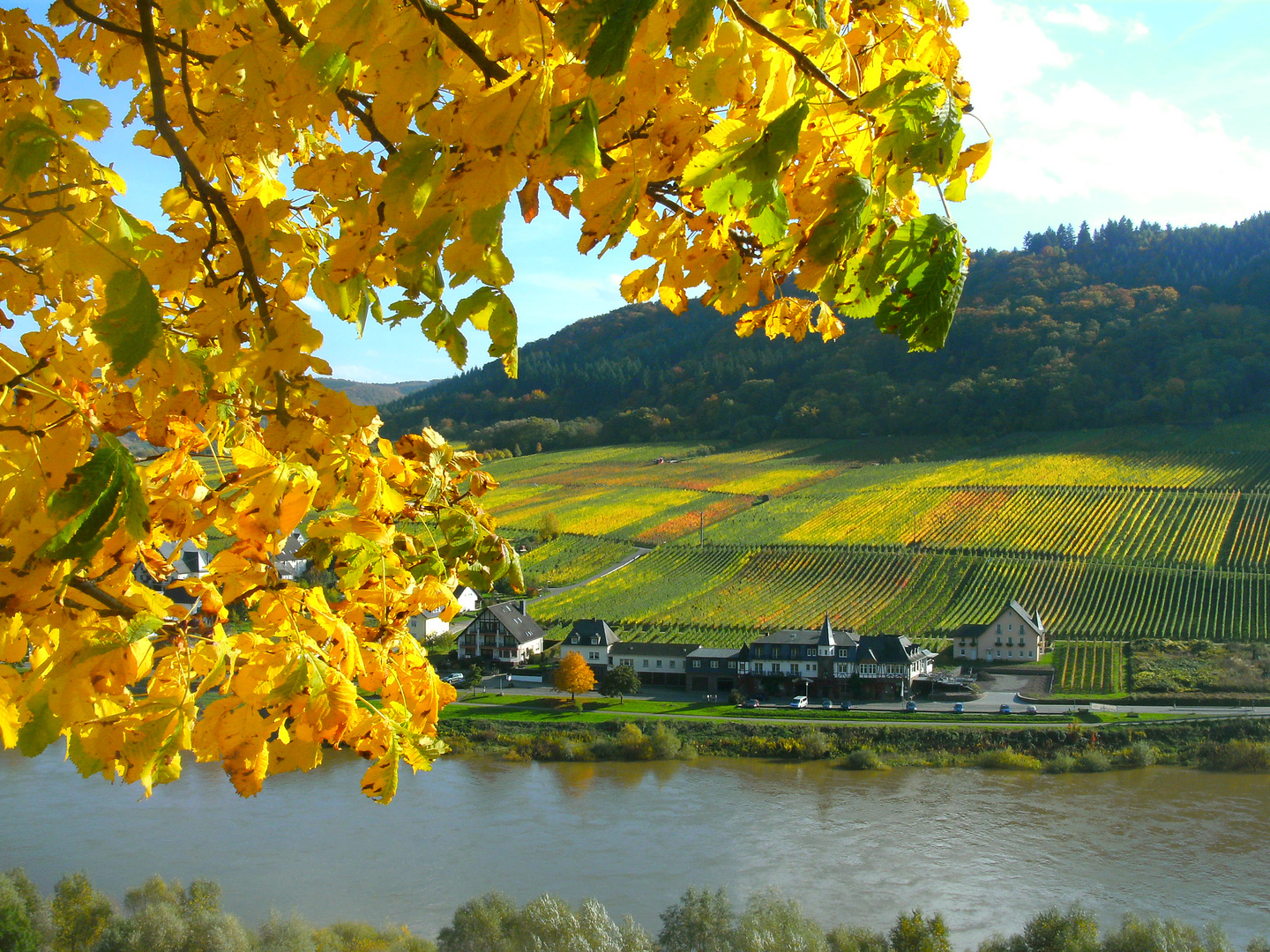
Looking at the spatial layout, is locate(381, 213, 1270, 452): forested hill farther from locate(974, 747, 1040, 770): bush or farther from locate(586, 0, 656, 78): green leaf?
locate(586, 0, 656, 78): green leaf

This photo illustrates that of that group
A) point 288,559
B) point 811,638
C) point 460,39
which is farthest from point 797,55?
point 811,638

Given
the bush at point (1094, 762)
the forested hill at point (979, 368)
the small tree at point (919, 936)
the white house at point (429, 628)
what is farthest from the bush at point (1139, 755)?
the forested hill at point (979, 368)

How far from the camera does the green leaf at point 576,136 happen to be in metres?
1.01

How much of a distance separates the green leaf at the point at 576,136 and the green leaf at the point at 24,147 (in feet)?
2.55

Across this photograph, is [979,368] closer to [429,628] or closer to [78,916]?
[429,628]

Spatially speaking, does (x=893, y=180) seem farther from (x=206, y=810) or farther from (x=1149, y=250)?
(x=1149, y=250)

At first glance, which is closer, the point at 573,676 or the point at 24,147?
the point at 24,147

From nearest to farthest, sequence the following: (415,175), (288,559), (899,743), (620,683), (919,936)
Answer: (415,175), (288,559), (919,936), (899,743), (620,683)

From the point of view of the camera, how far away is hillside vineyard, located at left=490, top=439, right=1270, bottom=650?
96.3ft

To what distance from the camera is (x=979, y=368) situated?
198 feet

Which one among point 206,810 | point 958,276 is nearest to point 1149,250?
point 206,810

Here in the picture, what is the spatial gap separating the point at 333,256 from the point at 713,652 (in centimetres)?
2545

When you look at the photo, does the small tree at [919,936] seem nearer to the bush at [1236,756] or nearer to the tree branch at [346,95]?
the bush at [1236,756]

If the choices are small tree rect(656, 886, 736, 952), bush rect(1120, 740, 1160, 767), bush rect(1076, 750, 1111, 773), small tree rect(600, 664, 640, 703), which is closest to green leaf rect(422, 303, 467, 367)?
small tree rect(656, 886, 736, 952)
